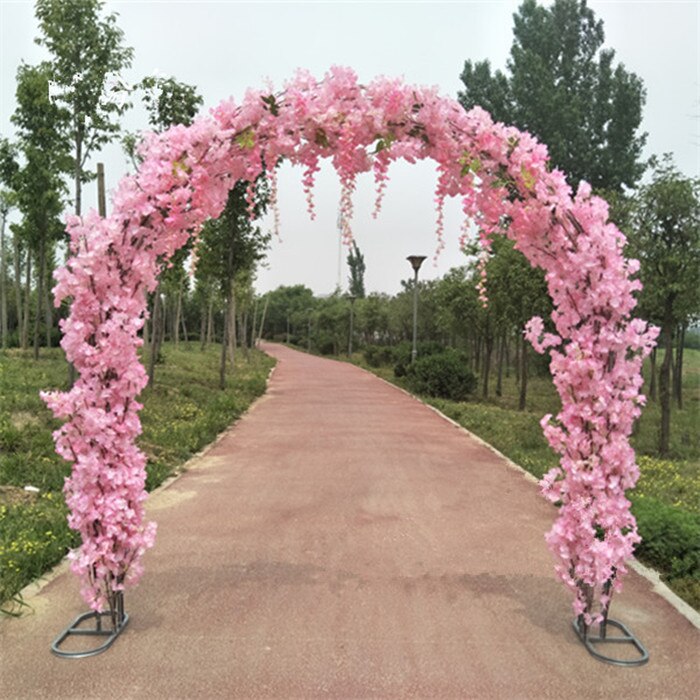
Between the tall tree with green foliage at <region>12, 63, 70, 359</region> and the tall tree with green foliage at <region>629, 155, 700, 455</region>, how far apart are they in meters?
11.3

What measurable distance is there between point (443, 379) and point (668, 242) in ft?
28.9

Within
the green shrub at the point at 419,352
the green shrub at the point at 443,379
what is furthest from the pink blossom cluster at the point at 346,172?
the green shrub at the point at 419,352

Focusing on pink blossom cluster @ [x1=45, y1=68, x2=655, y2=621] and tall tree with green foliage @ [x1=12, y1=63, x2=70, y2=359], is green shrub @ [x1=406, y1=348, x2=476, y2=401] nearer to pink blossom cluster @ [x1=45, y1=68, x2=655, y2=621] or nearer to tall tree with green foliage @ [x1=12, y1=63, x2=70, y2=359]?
tall tree with green foliage @ [x1=12, y1=63, x2=70, y2=359]

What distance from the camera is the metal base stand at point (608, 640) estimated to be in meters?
3.62

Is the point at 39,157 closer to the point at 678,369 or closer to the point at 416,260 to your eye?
the point at 416,260

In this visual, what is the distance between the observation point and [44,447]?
7.82m

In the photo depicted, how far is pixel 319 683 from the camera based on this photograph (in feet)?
10.8

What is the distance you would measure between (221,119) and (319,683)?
10.8 ft

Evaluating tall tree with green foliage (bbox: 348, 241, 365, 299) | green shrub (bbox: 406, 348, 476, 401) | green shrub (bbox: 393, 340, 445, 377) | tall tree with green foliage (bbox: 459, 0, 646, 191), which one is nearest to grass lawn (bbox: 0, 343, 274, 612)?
green shrub (bbox: 406, 348, 476, 401)

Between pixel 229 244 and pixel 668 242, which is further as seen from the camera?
pixel 229 244

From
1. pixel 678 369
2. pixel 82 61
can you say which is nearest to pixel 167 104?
pixel 82 61

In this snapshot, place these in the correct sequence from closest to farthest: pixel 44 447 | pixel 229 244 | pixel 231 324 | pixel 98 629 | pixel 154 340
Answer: pixel 98 629, pixel 44 447, pixel 154 340, pixel 229 244, pixel 231 324

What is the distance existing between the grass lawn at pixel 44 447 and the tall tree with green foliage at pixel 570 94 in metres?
12.6

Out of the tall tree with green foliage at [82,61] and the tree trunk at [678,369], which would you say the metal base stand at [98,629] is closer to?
the tall tree with green foliage at [82,61]
